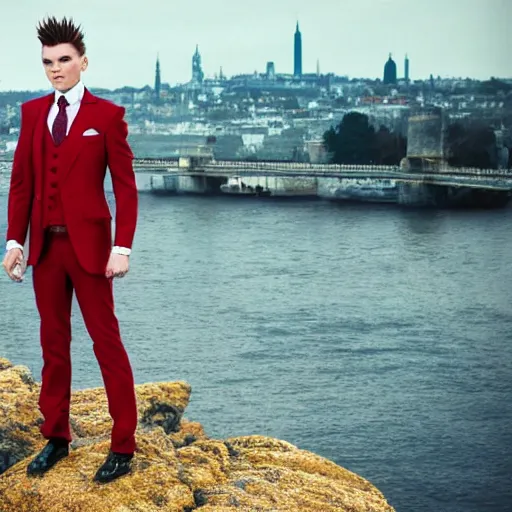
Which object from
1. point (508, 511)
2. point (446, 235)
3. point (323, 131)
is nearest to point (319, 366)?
point (508, 511)

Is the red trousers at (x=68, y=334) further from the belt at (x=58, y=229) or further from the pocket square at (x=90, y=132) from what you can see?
the pocket square at (x=90, y=132)

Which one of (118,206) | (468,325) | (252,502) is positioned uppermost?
(118,206)

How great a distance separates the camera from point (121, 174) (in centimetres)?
266

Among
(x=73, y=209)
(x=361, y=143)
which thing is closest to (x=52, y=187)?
(x=73, y=209)

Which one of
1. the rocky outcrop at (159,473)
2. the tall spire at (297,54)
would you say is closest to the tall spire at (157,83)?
the tall spire at (297,54)

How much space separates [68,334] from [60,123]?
1.51ft

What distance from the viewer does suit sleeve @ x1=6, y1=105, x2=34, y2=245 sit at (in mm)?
2715

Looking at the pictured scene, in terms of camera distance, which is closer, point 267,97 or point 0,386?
point 0,386

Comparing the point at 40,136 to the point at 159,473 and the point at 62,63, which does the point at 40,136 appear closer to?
the point at 62,63

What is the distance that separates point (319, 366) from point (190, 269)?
24.2 ft

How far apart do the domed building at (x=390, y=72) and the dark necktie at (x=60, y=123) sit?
1239 inches

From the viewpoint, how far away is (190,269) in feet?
59.2

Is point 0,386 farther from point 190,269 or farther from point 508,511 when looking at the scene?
point 190,269

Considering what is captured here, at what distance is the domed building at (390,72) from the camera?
3376 centimetres
